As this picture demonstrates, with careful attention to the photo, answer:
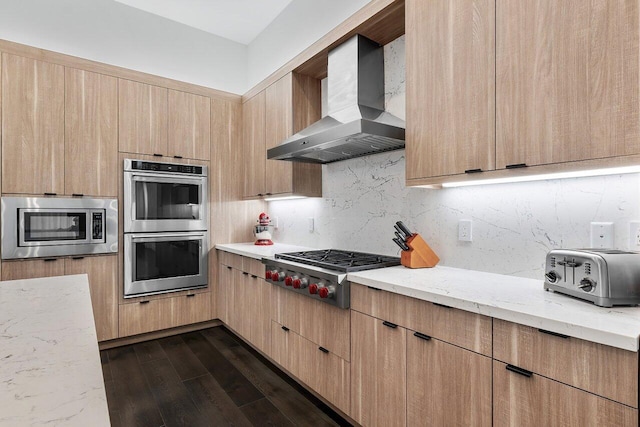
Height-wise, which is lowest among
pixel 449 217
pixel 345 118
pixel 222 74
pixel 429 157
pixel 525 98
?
pixel 449 217

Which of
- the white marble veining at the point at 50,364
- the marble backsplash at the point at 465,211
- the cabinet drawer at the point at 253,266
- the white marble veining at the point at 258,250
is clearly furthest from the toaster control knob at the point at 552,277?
the cabinet drawer at the point at 253,266

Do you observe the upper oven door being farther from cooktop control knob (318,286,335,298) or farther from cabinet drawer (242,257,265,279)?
cooktop control knob (318,286,335,298)

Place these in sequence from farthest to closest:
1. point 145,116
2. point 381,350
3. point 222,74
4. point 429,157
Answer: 1. point 222,74
2. point 145,116
3. point 429,157
4. point 381,350

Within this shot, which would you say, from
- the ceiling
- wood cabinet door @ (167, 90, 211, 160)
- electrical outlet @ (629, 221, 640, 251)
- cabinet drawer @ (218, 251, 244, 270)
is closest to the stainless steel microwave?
wood cabinet door @ (167, 90, 211, 160)

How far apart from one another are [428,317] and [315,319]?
871mm

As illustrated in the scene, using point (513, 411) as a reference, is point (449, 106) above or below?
above

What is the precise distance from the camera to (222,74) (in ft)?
13.1

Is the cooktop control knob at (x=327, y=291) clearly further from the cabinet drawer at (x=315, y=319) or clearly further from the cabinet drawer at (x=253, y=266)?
the cabinet drawer at (x=253, y=266)

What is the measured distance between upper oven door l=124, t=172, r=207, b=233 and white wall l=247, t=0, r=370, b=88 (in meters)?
1.48

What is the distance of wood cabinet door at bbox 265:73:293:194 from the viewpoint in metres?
2.98

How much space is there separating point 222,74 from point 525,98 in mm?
3452

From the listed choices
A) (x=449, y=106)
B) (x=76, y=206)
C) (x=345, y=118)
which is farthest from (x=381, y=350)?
(x=76, y=206)

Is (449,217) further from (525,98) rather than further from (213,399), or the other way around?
(213,399)

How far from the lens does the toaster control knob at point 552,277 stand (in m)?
1.34
